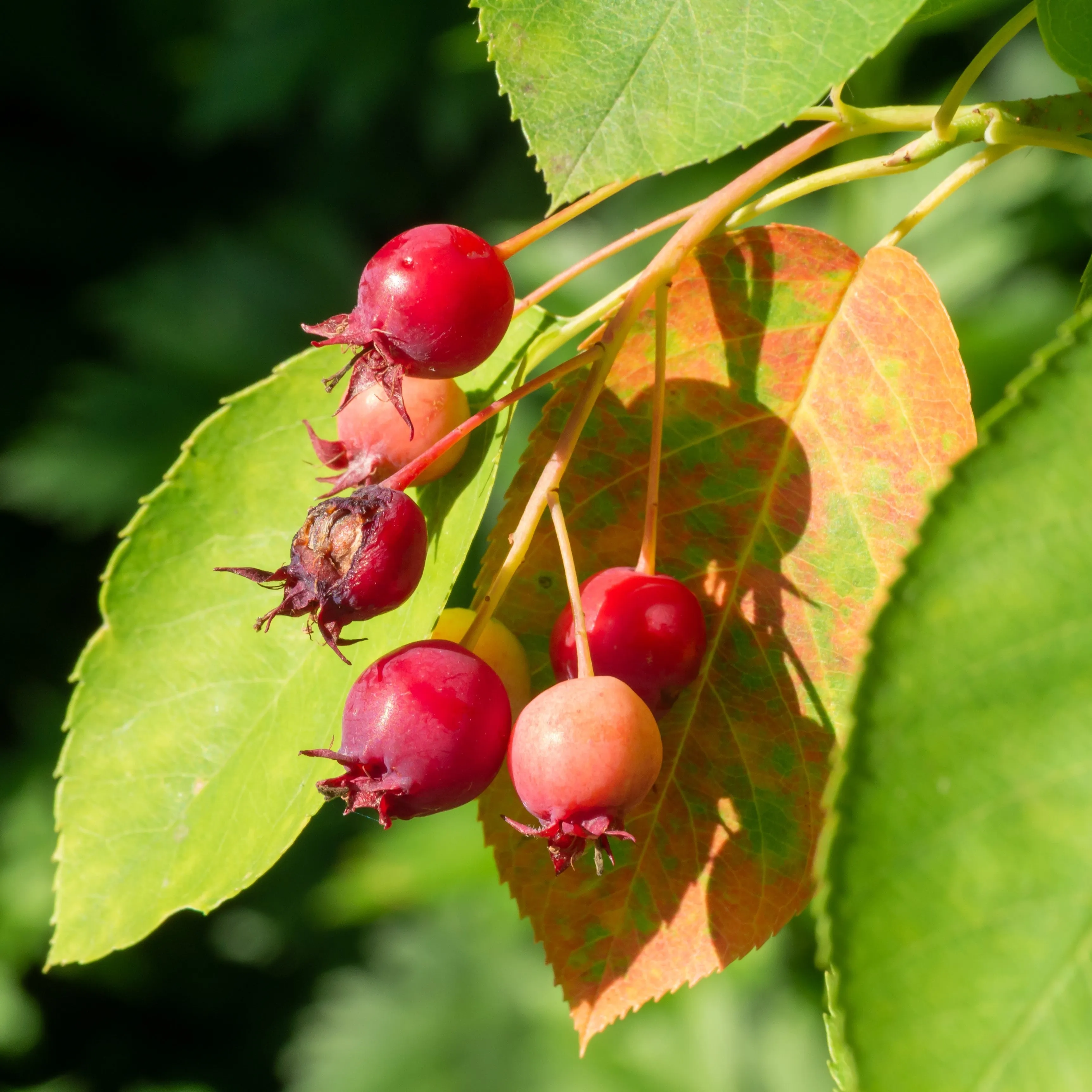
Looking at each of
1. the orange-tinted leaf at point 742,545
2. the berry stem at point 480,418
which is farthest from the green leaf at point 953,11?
the berry stem at point 480,418

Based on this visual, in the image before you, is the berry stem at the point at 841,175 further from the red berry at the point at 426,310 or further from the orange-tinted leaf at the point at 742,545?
the red berry at the point at 426,310

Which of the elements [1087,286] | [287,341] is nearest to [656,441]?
[1087,286]

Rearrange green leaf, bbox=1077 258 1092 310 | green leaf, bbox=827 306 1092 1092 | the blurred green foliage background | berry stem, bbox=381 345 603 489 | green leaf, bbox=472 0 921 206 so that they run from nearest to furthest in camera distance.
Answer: green leaf, bbox=827 306 1092 1092
green leaf, bbox=472 0 921 206
berry stem, bbox=381 345 603 489
green leaf, bbox=1077 258 1092 310
the blurred green foliage background

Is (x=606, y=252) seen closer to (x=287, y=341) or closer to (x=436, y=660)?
(x=436, y=660)

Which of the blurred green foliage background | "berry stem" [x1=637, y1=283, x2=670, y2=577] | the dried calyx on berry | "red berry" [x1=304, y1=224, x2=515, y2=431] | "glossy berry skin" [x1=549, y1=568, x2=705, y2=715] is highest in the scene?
"red berry" [x1=304, y1=224, x2=515, y2=431]

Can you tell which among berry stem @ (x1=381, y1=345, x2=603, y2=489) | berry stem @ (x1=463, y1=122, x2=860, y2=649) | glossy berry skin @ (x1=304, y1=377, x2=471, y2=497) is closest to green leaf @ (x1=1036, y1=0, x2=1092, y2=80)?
berry stem @ (x1=463, y1=122, x2=860, y2=649)

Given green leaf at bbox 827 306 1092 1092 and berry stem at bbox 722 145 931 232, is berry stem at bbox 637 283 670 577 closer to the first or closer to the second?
berry stem at bbox 722 145 931 232

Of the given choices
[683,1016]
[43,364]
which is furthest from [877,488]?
[43,364]
